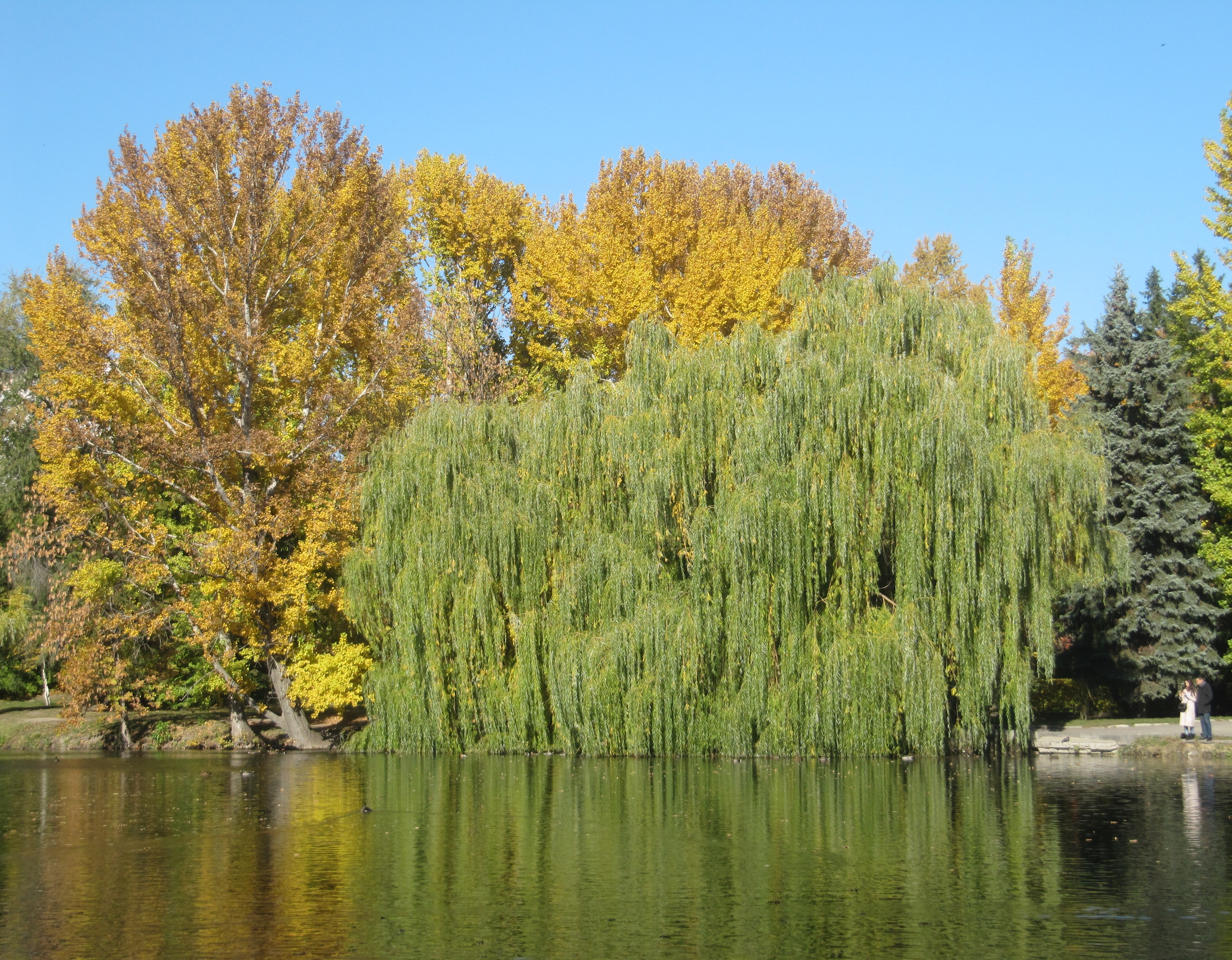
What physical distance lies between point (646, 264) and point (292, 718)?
1762 centimetres

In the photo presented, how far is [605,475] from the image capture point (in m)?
25.1

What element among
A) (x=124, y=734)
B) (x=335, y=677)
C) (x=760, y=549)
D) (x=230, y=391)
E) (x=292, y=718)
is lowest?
(x=124, y=734)

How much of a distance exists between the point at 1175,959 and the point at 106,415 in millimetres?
28538

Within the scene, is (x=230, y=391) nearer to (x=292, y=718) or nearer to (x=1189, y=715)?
(x=292, y=718)

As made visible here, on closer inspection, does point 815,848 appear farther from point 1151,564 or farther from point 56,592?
point 56,592

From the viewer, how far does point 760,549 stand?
22.2 m

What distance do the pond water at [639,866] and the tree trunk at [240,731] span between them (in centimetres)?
1115

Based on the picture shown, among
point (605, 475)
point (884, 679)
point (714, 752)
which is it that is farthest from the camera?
point (605, 475)

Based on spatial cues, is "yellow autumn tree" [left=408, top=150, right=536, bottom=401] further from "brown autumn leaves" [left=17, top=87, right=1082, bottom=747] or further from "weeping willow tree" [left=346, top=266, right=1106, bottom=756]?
"weeping willow tree" [left=346, top=266, right=1106, bottom=756]

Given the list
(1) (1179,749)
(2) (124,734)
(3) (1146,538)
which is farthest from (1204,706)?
(2) (124,734)

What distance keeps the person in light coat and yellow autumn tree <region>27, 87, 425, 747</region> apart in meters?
18.7

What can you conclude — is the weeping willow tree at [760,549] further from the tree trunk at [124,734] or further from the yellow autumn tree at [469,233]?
the yellow autumn tree at [469,233]

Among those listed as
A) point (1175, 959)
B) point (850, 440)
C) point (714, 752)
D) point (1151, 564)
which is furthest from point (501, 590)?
point (1175, 959)

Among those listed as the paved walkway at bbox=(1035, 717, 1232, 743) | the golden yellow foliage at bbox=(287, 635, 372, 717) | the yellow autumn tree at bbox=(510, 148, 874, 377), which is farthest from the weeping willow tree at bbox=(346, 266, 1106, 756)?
the yellow autumn tree at bbox=(510, 148, 874, 377)
